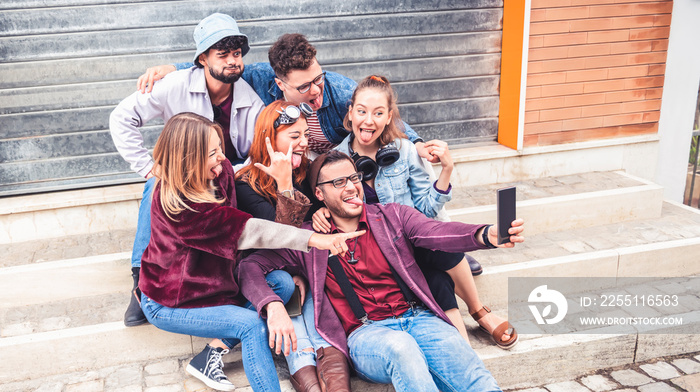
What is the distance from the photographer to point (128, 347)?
12.4ft

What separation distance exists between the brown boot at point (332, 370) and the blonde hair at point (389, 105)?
1398mm

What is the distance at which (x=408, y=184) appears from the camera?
13.1 feet

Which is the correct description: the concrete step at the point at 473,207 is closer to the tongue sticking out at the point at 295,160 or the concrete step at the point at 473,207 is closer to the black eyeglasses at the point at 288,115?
the tongue sticking out at the point at 295,160

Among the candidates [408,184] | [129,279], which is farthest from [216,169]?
[129,279]

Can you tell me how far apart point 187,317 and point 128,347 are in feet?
2.56

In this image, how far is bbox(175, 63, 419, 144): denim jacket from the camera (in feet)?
13.4

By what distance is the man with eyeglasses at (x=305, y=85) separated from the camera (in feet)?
12.4

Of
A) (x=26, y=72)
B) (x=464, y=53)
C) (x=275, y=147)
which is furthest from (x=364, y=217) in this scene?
(x=26, y=72)

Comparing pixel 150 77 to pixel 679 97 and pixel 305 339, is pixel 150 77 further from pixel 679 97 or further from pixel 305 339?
pixel 679 97

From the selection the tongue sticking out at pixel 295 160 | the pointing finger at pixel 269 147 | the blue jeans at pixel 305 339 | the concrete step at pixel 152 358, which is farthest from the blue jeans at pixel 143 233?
the blue jeans at pixel 305 339

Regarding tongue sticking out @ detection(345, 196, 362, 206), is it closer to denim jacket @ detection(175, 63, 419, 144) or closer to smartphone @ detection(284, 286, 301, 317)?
smartphone @ detection(284, 286, 301, 317)

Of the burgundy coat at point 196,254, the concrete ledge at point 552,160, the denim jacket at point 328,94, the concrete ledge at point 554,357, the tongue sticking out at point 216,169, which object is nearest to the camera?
the burgundy coat at point 196,254

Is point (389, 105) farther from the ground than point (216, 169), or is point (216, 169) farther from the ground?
point (389, 105)

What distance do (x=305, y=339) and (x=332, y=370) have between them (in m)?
0.30
